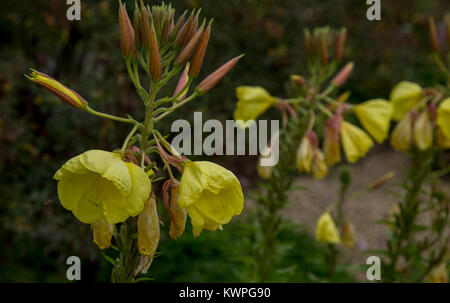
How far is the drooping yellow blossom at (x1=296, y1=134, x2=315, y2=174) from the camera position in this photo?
6.63ft

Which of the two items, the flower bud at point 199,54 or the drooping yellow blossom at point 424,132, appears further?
the drooping yellow blossom at point 424,132

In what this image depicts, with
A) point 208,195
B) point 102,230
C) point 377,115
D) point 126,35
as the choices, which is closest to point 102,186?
point 102,230

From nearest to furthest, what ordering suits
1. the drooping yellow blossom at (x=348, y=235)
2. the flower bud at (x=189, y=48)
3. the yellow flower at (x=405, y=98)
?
the flower bud at (x=189, y=48), the yellow flower at (x=405, y=98), the drooping yellow blossom at (x=348, y=235)

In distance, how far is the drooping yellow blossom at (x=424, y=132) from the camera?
2.10 meters

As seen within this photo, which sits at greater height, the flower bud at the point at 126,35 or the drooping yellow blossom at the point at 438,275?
the flower bud at the point at 126,35

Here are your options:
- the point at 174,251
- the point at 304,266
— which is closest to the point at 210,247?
the point at 174,251

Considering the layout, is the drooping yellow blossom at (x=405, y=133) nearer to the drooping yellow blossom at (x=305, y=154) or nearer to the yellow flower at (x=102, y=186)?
the drooping yellow blossom at (x=305, y=154)

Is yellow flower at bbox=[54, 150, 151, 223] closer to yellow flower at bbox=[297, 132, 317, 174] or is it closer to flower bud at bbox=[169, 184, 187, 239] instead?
flower bud at bbox=[169, 184, 187, 239]

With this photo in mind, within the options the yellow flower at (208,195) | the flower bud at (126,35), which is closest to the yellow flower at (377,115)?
the yellow flower at (208,195)

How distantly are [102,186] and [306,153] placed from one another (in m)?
1.17

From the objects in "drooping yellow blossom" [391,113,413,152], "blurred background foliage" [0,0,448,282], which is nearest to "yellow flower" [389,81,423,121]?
"drooping yellow blossom" [391,113,413,152]

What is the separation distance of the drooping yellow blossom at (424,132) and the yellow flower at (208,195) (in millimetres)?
1335
